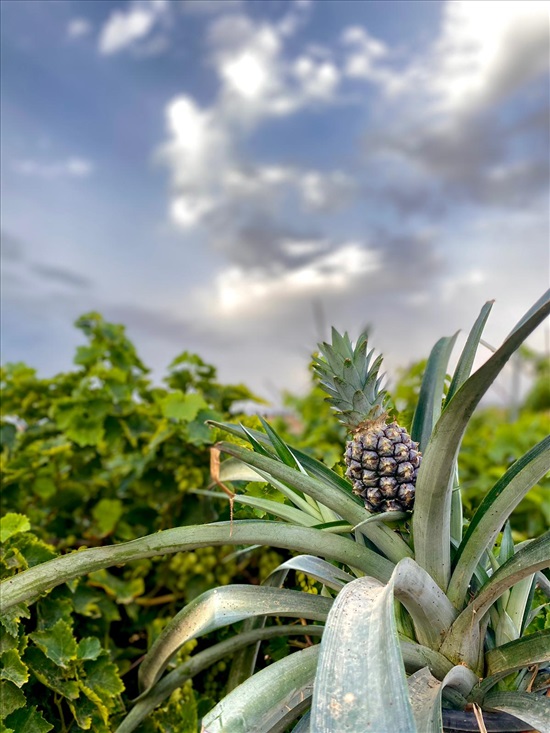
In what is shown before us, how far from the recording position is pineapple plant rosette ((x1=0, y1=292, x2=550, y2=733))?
56 centimetres

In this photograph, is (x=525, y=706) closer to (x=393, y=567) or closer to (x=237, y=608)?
(x=393, y=567)

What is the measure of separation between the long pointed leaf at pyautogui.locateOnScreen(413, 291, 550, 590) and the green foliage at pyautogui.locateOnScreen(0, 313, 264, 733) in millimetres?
416

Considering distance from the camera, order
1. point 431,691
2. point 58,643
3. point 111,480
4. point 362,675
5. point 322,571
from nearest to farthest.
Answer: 1. point 362,675
2. point 431,691
3. point 322,571
4. point 58,643
5. point 111,480

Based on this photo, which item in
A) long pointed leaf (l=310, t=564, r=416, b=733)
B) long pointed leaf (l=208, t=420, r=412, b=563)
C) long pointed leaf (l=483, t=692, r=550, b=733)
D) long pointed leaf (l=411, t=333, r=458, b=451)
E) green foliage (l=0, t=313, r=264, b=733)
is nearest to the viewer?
long pointed leaf (l=310, t=564, r=416, b=733)

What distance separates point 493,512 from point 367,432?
0.49ft

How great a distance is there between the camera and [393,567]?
65 cm

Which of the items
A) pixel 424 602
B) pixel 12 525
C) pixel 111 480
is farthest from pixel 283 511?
pixel 111 480

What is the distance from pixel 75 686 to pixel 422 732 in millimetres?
480

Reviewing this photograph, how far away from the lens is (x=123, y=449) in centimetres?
147

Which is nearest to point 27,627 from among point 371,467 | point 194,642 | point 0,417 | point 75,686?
point 75,686

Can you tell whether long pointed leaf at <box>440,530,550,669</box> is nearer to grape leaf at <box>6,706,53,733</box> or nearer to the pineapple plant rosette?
the pineapple plant rosette

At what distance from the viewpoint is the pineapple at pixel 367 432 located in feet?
2.11

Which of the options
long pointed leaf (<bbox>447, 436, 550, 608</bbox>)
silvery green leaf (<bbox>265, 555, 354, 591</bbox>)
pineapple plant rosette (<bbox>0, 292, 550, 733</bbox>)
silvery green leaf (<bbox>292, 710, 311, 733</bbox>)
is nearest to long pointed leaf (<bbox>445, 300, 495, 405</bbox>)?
pineapple plant rosette (<bbox>0, 292, 550, 733</bbox>)

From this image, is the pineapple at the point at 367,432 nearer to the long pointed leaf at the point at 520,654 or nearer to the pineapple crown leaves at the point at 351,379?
the pineapple crown leaves at the point at 351,379
